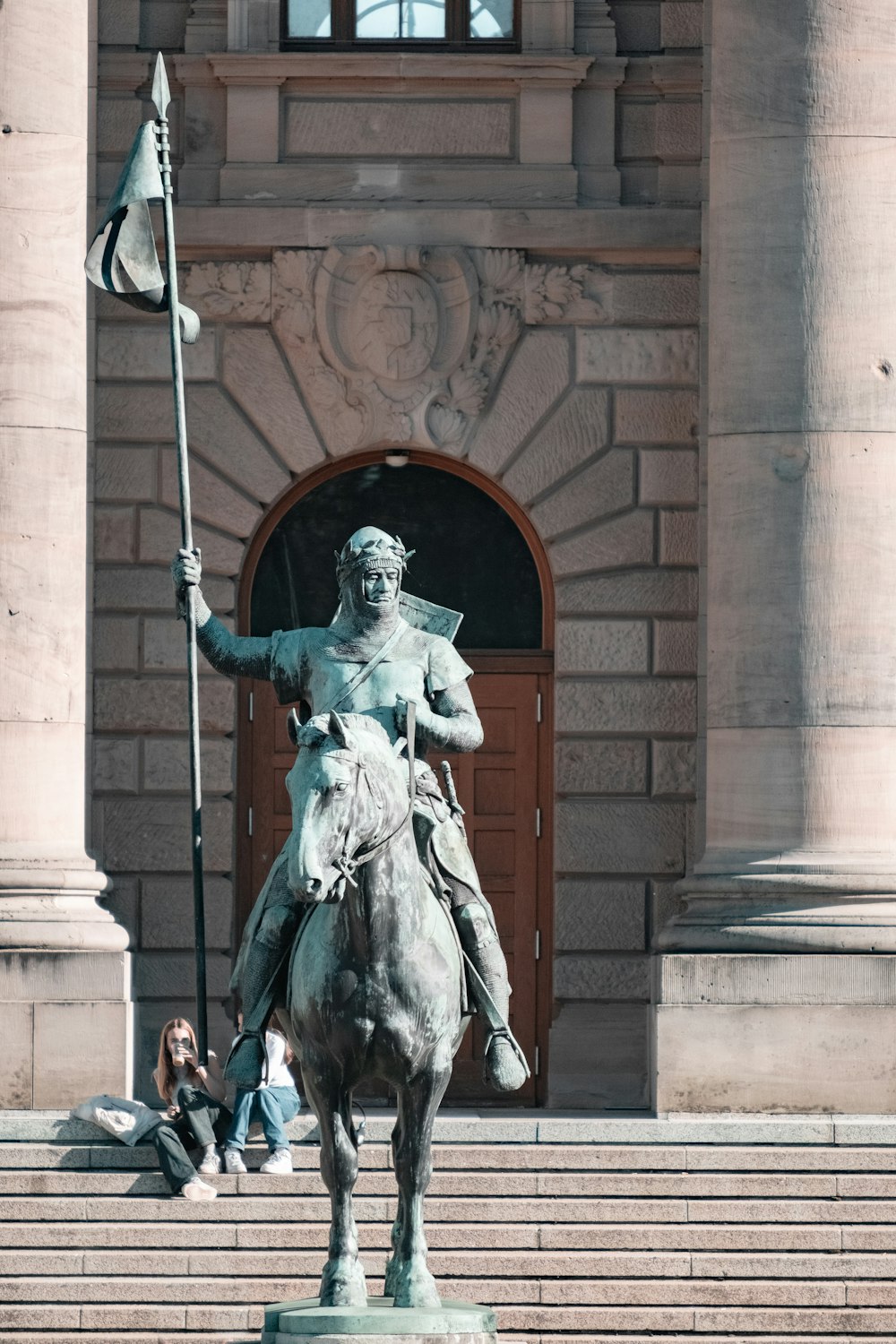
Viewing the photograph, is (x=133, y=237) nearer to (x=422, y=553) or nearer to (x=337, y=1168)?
(x=337, y=1168)

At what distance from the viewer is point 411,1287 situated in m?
12.2

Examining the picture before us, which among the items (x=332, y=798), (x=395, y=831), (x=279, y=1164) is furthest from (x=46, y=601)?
(x=332, y=798)

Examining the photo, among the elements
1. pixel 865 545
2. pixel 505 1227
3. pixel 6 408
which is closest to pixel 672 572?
pixel 865 545

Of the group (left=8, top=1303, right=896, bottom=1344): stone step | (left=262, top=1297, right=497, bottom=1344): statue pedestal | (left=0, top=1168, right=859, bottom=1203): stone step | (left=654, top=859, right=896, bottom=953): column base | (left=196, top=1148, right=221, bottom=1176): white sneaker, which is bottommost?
(left=8, top=1303, right=896, bottom=1344): stone step

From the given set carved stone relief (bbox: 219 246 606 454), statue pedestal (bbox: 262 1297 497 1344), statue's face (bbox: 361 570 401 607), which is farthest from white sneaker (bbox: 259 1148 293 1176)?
carved stone relief (bbox: 219 246 606 454)

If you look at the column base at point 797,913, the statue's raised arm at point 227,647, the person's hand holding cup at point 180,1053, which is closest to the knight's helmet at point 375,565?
the statue's raised arm at point 227,647

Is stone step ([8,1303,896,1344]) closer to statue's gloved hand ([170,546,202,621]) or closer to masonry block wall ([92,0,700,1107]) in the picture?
statue's gloved hand ([170,546,202,621])

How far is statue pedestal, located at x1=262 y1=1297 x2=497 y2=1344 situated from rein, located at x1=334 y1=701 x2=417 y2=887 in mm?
1759

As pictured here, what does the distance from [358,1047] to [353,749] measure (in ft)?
4.66

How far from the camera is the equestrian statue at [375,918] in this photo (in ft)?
37.8

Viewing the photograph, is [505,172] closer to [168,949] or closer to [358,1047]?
[168,949]

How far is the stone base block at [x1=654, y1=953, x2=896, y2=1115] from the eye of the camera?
17.8 meters

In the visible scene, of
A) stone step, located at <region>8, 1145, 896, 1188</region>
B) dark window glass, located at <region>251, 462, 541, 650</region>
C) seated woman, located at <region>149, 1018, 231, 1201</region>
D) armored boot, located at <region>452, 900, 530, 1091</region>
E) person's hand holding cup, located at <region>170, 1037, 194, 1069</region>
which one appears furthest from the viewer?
dark window glass, located at <region>251, 462, 541, 650</region>

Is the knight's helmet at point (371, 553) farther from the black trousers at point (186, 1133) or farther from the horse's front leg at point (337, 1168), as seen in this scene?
the black trousers at point (186, 1133)
